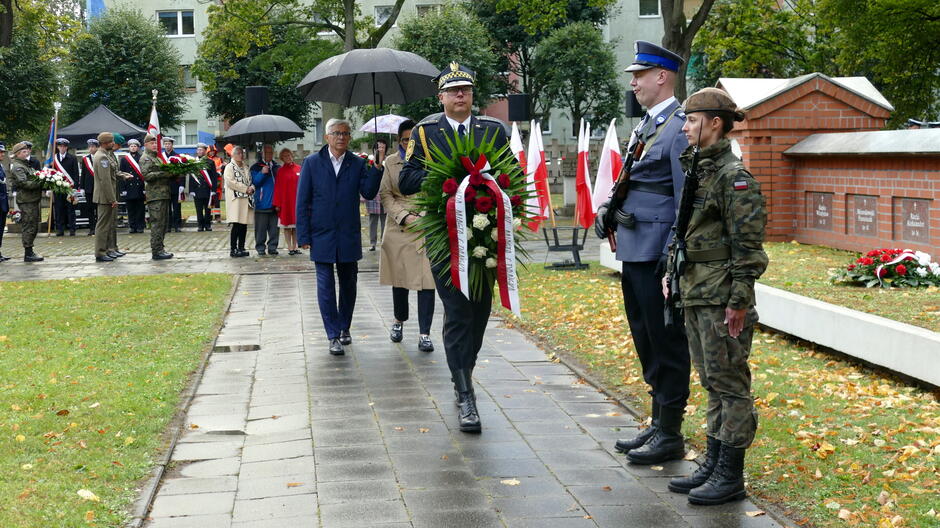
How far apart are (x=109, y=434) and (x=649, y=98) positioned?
372cm

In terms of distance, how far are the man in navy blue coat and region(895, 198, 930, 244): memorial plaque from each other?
251 inches

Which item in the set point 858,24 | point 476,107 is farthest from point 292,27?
point 476,107

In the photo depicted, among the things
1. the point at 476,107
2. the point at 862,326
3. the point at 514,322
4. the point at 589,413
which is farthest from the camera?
the point at 476,107

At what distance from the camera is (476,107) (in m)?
50.0

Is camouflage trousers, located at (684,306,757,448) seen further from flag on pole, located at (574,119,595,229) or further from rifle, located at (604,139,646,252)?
flag on pole, located at (574,119,595,229)

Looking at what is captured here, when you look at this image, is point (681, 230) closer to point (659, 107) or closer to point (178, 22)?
point (659, 107)

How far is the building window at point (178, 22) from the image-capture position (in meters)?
59.7

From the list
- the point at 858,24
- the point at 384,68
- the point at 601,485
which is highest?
the point at 858,24

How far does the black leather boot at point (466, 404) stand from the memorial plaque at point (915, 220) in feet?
24.2

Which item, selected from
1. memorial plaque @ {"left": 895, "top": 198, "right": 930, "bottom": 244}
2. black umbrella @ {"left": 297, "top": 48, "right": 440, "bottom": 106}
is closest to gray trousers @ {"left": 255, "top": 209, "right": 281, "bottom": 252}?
black umbrella @ {"left": 297, "top": 48, "right": 440, "bottom": 106}

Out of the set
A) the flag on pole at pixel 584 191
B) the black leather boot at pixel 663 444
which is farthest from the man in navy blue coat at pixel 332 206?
the flag on pole at pixel 584 191

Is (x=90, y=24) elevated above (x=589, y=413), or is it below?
above

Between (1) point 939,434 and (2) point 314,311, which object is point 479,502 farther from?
(2) point 314,311

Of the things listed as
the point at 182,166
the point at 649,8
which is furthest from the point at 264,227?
the point at 649,8
